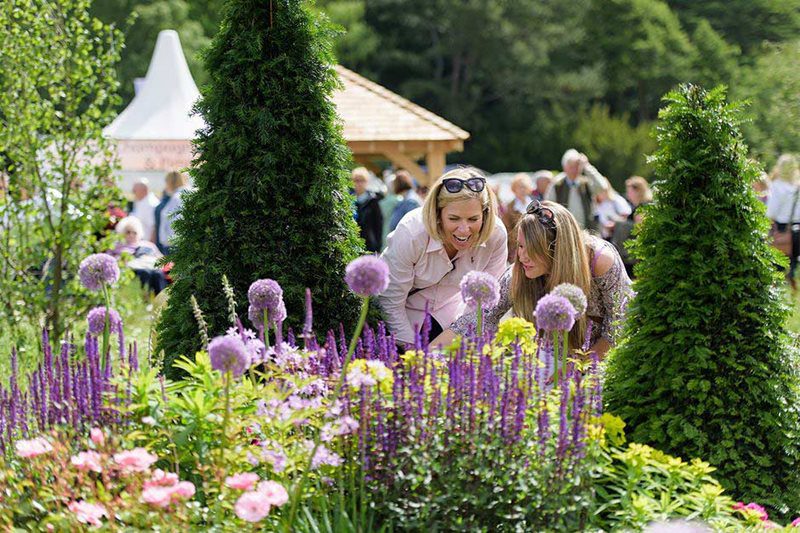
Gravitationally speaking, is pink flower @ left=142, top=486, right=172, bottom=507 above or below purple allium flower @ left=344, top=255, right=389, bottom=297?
below

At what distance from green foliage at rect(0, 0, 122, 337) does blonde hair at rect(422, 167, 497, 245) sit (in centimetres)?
320

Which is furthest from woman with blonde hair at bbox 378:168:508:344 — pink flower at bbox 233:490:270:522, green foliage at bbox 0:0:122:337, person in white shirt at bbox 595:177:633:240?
person in white shirt at bbox 595:177:633:240

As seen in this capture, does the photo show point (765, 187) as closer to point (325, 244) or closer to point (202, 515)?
point (325, 244)

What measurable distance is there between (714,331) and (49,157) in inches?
208

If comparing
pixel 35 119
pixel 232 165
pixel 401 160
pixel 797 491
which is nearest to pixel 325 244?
pixel 232 165

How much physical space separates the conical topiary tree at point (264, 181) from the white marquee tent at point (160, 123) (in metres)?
11.6

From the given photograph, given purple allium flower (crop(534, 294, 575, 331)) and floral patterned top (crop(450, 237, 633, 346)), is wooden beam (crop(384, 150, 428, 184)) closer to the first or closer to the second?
floral patterned top (crop(450, 237, 633, 346))

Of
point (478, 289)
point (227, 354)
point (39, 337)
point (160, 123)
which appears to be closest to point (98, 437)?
point (227, 354)

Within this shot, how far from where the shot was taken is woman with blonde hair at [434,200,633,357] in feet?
16.9

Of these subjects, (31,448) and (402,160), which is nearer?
(31,448)

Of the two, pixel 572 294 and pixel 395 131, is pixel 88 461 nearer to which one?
pixel 572 294

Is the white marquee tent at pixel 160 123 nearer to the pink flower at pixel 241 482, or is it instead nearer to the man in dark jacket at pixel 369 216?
the man in dark jacket at pixel 369 216

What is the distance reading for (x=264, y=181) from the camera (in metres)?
4.96

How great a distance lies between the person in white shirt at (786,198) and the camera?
1344 centimetres
